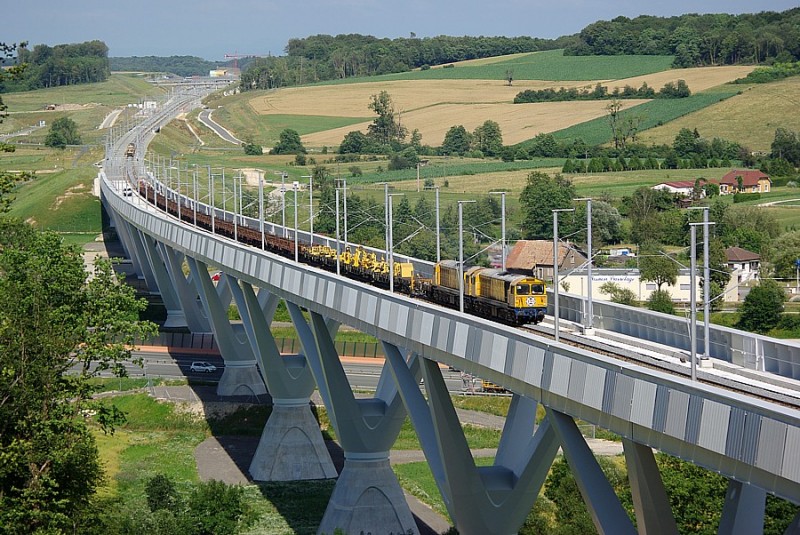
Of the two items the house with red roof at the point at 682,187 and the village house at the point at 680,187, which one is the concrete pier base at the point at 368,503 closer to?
the house with red roof at the point at 682,187

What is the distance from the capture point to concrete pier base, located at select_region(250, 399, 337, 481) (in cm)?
6794

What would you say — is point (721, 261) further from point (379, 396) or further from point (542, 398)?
point (542, 398)

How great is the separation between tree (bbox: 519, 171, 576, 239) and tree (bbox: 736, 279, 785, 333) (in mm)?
12583

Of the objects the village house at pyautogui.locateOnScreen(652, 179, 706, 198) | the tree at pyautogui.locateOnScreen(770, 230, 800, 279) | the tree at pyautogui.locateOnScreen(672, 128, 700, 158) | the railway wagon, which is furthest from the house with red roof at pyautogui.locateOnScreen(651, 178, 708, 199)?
the railway wagon

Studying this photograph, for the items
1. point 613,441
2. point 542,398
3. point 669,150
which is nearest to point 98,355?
point 542,398

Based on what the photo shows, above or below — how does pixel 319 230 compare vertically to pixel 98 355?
below

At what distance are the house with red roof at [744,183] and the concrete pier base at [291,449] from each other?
278 feet

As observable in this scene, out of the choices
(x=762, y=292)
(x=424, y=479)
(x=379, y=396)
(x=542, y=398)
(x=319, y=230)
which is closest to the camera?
(x=542, y=398)

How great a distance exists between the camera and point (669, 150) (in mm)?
180625

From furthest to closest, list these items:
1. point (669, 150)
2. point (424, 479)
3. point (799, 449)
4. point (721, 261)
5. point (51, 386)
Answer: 1. point (669, 150)
2. point (721, 261)
3. point (424, 479)
4. point (51, 386)
5. point (799, 449)

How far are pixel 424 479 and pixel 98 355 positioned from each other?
27.4 meters

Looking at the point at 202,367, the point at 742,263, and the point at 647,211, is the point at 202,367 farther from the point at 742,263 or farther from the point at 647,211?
the point at 647,211

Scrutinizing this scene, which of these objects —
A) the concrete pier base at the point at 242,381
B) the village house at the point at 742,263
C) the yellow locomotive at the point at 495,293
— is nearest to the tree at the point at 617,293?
the village house at the point at 742,263

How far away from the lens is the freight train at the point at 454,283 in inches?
1686
